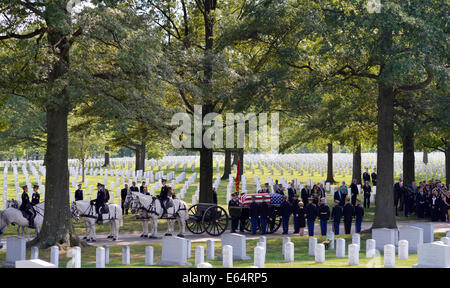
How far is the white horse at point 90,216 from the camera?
18672 millimetres

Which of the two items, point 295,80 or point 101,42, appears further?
point 295,80

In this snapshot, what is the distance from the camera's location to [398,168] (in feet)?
167

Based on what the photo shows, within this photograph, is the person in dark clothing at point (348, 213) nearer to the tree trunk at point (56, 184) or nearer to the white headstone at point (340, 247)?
the white headstone at point (340, 247)

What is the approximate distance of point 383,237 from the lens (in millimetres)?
15008

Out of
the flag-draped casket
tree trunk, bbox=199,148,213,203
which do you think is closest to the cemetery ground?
the flag-draped casket

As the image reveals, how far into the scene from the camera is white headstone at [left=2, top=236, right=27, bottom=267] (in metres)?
13.3

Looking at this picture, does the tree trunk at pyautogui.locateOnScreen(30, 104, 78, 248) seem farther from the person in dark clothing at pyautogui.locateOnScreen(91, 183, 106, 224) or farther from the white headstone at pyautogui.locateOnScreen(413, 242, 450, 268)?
the white headstone at pyautogui.locateOnScreen(413, 242, 450, 268)

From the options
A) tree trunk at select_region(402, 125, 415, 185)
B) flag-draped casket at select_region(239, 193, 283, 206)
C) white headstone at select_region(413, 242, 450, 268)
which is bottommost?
white headstone at select_region(413, 242, 450, 268)

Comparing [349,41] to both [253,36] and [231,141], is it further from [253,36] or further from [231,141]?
[231,141]

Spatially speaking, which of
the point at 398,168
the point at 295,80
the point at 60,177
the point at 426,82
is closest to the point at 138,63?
the point at 60,177

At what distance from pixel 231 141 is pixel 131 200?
245 inches

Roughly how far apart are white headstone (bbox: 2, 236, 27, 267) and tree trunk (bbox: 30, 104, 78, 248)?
3008 mm

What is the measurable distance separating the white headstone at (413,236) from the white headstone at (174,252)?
252 inches
